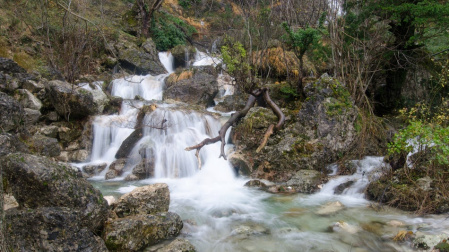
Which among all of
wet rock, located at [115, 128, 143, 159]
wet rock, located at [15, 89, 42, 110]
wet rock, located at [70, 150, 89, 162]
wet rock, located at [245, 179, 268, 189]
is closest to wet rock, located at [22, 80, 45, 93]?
wet rock, located at [15, 89, 42, 110]

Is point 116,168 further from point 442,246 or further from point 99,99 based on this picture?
point 442,246

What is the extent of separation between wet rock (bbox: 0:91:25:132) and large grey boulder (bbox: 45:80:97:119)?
11.1ft

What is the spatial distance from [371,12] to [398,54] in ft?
4.95

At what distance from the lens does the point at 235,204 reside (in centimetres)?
634

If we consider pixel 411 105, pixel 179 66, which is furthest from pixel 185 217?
pixel 179 66

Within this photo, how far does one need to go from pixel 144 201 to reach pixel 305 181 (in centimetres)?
387

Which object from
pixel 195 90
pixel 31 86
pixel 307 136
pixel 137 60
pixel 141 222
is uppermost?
pixel 137 60

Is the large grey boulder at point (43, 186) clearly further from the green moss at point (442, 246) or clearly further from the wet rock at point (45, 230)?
the green moss at point (442, 246)

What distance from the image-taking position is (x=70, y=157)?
9250 millimetres

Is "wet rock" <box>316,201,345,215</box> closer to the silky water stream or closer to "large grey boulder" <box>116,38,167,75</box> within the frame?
the silky water stream

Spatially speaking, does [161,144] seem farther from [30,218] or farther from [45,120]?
[30,218]

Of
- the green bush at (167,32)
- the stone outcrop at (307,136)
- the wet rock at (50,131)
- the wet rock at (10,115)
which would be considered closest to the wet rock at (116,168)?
the wet rock at (50,131)

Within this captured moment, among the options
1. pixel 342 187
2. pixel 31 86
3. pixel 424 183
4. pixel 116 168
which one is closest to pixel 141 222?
pixel 342 187

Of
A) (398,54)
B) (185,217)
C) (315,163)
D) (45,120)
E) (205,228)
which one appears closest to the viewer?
(205,228)
